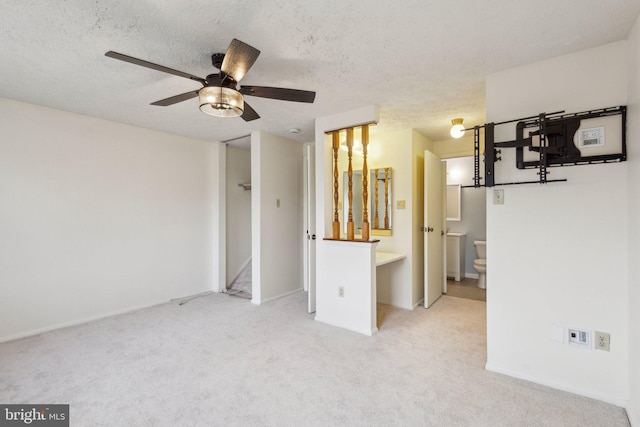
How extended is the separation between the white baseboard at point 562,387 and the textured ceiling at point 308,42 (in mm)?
2231

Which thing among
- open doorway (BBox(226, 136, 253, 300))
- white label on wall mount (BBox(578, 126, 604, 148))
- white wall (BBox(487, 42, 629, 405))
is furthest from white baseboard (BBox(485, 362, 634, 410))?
open doorway (BBox(226, 136, 253, 300))

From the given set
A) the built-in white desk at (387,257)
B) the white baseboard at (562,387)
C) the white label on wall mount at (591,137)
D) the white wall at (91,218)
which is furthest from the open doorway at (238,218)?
the white label on wall mount at (591,137)

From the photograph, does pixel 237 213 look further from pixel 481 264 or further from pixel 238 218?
pixel 481 264

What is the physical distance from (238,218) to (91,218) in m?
1.97

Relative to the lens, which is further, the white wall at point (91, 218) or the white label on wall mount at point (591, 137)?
the white wall at point (91, 218)

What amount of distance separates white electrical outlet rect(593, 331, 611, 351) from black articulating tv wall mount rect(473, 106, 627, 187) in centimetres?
102

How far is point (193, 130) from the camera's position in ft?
12.7

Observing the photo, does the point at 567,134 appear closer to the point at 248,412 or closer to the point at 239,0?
the point at 239,0

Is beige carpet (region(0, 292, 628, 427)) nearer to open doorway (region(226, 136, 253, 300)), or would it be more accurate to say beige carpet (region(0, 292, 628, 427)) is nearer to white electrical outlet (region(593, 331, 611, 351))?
white electrical outlet (region(593, 331, 611, 351))

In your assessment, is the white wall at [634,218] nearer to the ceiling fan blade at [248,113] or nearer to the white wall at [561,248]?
the white wall at [561,248]

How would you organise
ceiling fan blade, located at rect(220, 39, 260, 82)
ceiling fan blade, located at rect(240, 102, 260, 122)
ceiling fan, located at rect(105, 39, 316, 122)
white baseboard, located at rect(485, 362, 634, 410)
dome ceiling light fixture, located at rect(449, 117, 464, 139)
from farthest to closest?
dome ceiling light fixture, located at rect(449, 117, 464, 139), ceiling fan blade, located at rect(240, 102, 260, 122), white baseboard, located at rect(485, 362, 634, 410), ceiling fan, located at rect(105, 39, 316, 122), ceiling fan blade, located at rect(220, 39, 260, 82)

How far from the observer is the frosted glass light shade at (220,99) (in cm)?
189

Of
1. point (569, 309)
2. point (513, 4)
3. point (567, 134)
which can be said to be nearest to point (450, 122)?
point (567, 134)

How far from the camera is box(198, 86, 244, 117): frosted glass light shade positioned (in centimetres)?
189
